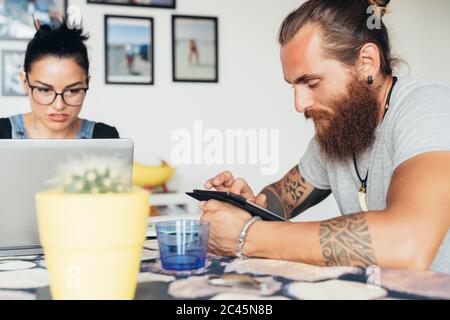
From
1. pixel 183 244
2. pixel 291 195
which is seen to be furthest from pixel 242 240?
pixel 291 195

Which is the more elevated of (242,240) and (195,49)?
(195,49)

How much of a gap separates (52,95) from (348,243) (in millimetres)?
1865

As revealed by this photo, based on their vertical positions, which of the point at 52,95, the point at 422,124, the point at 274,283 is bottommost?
the point at 274,283

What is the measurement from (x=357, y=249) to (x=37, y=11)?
2882mm

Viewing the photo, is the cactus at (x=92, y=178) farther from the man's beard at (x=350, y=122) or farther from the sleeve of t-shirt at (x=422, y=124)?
the man's beard at (x=350, y=122)

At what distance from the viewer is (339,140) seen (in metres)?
1.56

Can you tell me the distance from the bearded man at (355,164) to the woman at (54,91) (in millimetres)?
1168

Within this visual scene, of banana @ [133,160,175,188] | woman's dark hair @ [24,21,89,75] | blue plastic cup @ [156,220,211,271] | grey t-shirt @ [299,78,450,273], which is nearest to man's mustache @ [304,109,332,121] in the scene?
grey t-shirt @ [299,78,450,273]

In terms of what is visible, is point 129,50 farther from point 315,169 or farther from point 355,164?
point 355,164

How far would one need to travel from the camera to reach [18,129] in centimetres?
253

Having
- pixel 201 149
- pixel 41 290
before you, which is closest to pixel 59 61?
pixel 201 149

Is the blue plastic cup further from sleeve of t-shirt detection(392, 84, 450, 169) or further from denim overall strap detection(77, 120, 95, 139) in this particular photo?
denim overall strap detection(77, 120, 95, 139)
